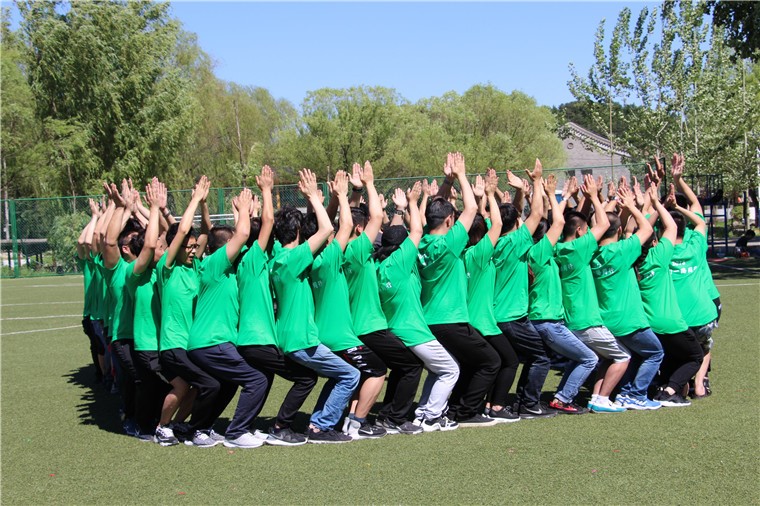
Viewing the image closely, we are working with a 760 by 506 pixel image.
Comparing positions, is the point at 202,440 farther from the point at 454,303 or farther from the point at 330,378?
the point at 454,303

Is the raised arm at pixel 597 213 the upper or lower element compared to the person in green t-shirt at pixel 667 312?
upper

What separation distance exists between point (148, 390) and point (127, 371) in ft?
1.15

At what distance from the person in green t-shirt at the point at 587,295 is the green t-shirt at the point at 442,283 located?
1037mm

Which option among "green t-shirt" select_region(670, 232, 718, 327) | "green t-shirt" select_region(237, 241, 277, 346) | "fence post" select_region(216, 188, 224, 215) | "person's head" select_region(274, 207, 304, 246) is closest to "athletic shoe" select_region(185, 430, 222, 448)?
"green t-shirt" select_region(237, 241, 277, 346)

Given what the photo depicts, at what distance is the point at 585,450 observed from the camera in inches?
236

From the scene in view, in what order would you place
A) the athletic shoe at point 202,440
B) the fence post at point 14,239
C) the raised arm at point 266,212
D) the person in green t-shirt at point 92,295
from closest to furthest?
→ the raised arm at point 266,212
the athletic shoe at point 202,440
the person in green t-shirt at point 92,295
the fence post at point 14,239

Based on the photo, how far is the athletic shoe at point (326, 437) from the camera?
6.56 metres

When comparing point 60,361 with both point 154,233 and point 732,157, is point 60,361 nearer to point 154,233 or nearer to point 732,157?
point 154,233

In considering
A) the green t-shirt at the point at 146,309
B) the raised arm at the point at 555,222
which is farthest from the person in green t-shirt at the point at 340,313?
the raised arm at the point at 555,222

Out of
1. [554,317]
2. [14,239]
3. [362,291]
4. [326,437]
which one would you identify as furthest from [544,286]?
[14,239]

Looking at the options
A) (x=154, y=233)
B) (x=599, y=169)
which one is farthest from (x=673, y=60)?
(x=154, y=233)

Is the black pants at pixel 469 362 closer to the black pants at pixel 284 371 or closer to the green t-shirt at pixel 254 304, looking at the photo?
the black pants at pixel 284 371

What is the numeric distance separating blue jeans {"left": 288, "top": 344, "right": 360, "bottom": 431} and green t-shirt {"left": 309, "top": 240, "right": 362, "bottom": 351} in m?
0.12

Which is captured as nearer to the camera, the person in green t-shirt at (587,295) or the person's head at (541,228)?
the person in green t-shirt at (587,295)
